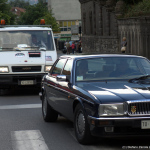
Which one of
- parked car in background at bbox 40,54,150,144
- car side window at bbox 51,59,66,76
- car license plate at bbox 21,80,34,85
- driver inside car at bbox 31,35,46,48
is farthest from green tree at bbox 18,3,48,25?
parked car in background at bbox 40,54,150,144

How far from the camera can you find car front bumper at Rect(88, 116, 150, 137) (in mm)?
7348

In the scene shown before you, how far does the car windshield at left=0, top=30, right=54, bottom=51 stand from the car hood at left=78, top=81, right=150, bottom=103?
28.9 feet

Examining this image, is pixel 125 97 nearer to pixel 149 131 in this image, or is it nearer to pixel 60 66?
pixel 149 131

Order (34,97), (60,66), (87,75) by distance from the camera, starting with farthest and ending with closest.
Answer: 1. (34,97)
2. (60,66)
3. (87,75)

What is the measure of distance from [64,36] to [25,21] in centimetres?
1357

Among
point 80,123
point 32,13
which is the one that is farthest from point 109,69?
point 32,13

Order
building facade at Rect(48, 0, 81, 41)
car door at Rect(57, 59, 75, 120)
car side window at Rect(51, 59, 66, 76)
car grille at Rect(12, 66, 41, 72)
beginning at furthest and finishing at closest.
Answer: building facade at Rect(48, 0, 81, 41) < car grille at Rect(12, 66, 41, 72) < car side window at Rect(51, 59, 66, 76) < car door at Rect(57, 59, 75, 120)

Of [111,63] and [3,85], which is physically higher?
[111,63]

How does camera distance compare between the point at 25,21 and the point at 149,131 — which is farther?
the point at 25,21

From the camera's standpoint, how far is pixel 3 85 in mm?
16766

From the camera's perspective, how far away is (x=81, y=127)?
26.3 ft

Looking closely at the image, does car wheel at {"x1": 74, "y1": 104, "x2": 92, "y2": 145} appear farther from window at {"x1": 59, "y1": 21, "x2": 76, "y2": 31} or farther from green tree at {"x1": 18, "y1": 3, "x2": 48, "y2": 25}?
window at {"x1": 59, "y1": 21, "x2": 76, "y2": 31}

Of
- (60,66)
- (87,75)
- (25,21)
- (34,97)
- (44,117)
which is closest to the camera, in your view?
(87,75)

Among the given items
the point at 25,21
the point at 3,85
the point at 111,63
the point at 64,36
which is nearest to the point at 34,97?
the point at 3,85
